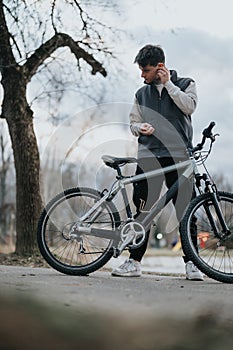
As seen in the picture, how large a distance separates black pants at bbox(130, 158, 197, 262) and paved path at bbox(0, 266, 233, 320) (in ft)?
2.00

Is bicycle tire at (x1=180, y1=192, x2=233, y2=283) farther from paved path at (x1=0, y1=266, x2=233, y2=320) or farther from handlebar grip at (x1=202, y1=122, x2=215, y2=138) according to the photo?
handlebar grip at (x1=202, y1=122, x2=215, y2=138)

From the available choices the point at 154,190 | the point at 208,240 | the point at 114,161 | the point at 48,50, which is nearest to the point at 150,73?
the point at 114,161

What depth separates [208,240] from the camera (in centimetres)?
403

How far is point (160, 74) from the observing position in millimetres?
4059

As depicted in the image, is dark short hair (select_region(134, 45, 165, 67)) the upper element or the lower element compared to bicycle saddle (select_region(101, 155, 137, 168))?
upper

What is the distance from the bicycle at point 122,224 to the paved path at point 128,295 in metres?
0.30

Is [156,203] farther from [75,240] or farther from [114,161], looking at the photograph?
[75,240]

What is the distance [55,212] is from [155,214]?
0.71 metres

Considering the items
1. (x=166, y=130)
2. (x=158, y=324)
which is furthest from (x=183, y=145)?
(x=158, y=324)

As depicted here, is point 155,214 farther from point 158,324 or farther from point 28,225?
point 28,225

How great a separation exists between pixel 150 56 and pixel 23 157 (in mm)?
3524

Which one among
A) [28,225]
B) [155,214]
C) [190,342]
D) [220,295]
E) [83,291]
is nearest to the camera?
[190,342]

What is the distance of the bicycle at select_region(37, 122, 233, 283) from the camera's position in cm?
392

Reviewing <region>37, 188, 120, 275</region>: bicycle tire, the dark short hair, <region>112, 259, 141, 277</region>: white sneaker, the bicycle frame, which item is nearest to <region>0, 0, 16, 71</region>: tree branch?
the dark short hair
